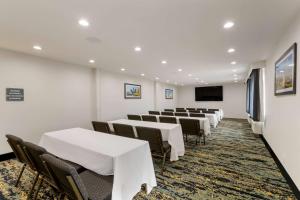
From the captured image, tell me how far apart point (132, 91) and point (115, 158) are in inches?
214

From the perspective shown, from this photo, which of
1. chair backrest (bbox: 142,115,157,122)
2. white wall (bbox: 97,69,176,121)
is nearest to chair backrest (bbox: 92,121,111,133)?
chair backrest (bbox: 142,115,157,122)

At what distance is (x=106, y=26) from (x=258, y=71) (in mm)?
4942

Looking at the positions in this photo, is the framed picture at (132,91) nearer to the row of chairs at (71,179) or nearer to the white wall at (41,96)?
the white wall at (41,96)

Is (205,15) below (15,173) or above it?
above

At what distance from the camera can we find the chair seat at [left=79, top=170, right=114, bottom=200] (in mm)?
1412

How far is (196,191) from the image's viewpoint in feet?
6.95

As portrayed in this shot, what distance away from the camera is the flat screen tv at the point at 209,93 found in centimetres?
1081

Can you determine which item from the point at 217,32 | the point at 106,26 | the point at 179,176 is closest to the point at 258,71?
the point at 217,32

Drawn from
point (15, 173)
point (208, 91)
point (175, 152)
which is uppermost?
point (208, 91)

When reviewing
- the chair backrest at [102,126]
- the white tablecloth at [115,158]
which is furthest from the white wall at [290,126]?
the chair backrest at [102,126]

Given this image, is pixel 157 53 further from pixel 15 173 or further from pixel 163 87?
pixel 163 87

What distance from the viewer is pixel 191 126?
13.1ft

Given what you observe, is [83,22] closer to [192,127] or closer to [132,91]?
[192,127]

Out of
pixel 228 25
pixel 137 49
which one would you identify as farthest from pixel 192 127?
pixel 228 25
